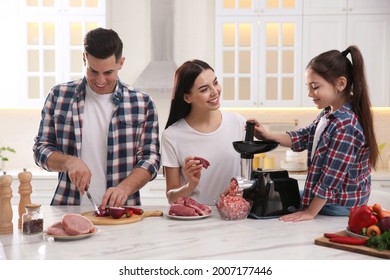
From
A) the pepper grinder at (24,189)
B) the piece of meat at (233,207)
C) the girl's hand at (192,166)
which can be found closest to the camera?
the pepper grinder at (24,189)

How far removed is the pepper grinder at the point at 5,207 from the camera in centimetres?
231

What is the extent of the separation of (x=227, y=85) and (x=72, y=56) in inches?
56.0

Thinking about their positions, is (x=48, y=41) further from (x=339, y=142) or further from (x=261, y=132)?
(x=339, y=142)

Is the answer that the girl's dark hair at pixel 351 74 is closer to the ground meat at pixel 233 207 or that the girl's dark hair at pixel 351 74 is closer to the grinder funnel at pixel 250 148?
the grinder funnel at pixel 250 148

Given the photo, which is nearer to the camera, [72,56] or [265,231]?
[265,231]

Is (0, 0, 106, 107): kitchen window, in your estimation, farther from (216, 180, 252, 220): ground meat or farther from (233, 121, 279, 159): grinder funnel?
(216, 180, 252, 220): ground meat

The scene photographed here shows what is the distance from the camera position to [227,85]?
17.4ft

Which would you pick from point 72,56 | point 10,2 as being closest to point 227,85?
point 72,56

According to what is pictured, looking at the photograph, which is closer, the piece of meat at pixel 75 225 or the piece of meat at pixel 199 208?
the piece of meat at pixel 75 225

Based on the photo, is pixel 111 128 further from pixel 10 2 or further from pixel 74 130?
pixel 10 2

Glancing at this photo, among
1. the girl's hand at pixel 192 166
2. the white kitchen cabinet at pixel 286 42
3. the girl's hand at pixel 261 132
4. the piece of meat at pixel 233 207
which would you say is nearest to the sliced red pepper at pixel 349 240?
the piece of meat at pixel 233 207

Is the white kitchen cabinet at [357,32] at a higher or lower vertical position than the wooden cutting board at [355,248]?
higher

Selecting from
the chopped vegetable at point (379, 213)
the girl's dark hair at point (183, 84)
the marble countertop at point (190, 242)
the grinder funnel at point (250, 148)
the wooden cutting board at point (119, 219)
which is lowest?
the marble countertop at point (190, 242)

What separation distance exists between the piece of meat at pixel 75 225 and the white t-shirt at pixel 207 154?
2.85 ft
